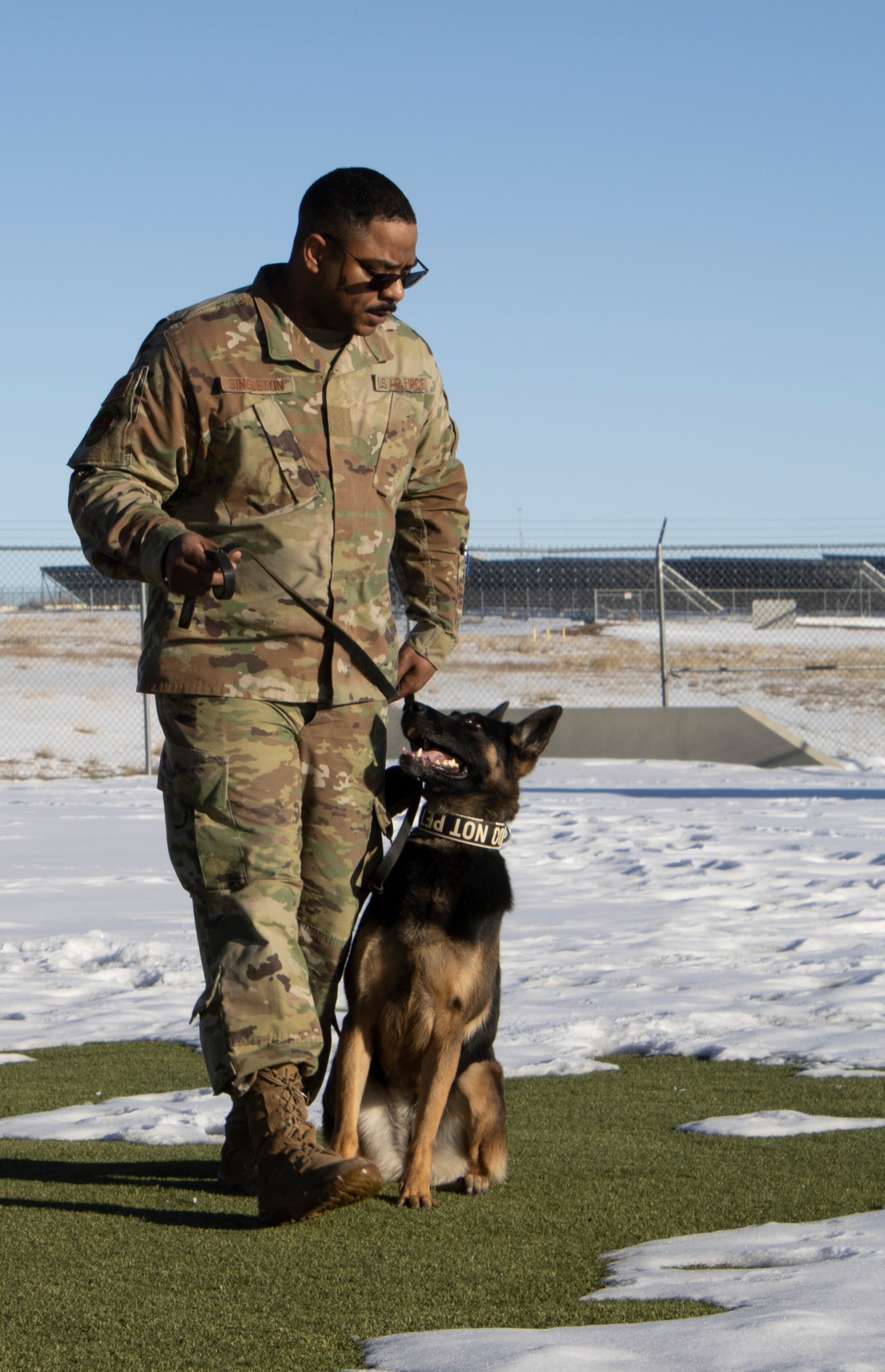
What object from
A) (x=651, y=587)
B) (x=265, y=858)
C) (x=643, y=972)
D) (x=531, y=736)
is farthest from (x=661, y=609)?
(x=651, y=587)

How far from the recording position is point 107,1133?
13.0ft

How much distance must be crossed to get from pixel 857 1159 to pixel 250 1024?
1.53 metres

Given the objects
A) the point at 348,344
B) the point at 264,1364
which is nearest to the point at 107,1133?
the point at 264,1364

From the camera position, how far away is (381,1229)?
3.04 m

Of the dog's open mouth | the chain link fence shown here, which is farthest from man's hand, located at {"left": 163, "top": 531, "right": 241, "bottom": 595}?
the chain link fence

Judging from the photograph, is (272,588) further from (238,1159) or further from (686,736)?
(686,736)

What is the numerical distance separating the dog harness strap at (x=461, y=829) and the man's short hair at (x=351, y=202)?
1.34 meters

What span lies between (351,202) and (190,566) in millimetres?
923

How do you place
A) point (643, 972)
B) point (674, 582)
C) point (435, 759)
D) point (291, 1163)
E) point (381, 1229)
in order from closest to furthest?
point (291, 1163)
point (381, 1229)
point (435, 759)
point (643, 972)
point (674, 582)

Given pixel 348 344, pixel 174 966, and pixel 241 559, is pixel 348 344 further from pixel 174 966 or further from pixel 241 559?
pixel 174 966

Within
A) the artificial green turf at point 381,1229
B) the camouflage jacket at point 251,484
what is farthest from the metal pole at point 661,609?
the camouflage jacket at point 251,484

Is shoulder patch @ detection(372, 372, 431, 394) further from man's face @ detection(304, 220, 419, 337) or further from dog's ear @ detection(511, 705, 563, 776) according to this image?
dog's ear @ detection(511, 705, 563, 776)

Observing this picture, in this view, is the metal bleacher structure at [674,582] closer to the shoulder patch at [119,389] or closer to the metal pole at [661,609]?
the metal pole at [661,609]

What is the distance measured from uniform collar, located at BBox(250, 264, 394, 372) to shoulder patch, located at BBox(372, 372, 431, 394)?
0.15ft
